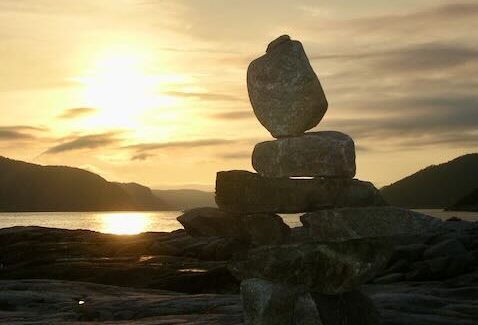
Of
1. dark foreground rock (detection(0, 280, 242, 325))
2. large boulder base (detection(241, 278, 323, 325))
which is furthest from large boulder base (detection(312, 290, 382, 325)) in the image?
dark foreground rock (detection(0, 280, 242, 325))

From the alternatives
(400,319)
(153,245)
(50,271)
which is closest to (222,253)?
(153,245)

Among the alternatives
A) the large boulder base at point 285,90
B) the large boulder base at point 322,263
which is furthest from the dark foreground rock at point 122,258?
→ the large boulder base at point 285,90

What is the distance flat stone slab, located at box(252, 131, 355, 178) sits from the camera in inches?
550

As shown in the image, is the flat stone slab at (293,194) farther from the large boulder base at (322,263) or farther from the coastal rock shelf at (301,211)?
the large boulder base at (322,263)

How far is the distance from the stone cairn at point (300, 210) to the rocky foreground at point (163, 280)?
57 centimetres

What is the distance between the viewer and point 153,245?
1550 inches

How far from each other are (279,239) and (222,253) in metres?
22.2

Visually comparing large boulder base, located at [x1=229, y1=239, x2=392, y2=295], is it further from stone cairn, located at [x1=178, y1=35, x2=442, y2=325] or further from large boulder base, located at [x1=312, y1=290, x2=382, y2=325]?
large boulder base, located at [x1=312, y1=290, x2=382, y2=325]

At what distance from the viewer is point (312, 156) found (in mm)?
14039

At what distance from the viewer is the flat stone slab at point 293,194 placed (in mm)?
13891

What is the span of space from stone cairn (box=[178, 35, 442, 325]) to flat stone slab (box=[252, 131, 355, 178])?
0.8 inches

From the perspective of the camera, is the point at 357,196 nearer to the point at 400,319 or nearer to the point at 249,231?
the point at 249,231

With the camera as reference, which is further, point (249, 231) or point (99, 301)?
point (99, 301)

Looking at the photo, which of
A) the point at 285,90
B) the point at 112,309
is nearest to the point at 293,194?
the point at 285,90
